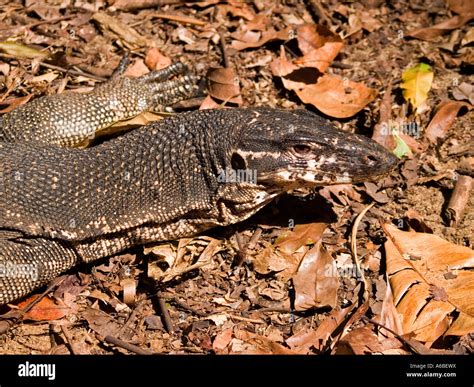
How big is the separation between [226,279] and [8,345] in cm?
212

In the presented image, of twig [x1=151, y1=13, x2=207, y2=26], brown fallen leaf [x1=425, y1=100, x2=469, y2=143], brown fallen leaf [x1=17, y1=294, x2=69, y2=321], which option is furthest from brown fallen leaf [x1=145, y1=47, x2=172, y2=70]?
brown fallen leaf [x1=17, y1=294, x2=69, y2=321]

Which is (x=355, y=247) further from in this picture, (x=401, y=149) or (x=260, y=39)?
(x=260, y=39)

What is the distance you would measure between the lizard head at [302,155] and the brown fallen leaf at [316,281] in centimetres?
74

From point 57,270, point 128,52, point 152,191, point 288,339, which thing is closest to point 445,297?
point 288,339

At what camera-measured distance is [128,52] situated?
8.82 meters

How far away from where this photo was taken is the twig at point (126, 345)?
6.02m

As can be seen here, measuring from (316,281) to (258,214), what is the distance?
110 cm

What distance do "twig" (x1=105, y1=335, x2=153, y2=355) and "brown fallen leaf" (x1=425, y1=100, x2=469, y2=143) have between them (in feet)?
13.7

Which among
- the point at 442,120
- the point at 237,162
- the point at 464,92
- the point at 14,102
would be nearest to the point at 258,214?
the point at 237,162

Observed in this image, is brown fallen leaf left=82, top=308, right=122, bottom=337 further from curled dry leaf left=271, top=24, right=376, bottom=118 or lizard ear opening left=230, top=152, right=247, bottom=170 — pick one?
curled dry leaf left=271, top=24, right=376, bottom=118

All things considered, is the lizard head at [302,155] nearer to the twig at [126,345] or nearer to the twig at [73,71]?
the twig at [126,345]

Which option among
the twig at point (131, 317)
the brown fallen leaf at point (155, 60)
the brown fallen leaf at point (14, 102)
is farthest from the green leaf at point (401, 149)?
the brown fallen leaf at point (14, 102)

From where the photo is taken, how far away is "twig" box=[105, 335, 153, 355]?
602 centimetres

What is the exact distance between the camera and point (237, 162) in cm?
655
